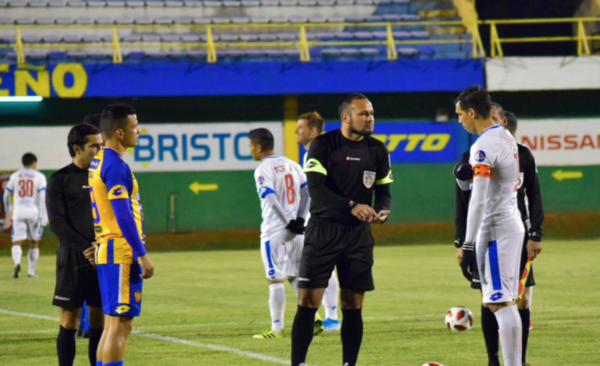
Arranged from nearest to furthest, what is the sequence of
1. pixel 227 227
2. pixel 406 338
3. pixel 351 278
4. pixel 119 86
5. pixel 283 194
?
pixel 351 278
pixel 406 338
pixel 283 194
pixel 119 86
pixel 227 227

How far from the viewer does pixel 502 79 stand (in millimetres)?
25031

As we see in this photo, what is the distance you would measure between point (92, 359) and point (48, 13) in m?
21.8

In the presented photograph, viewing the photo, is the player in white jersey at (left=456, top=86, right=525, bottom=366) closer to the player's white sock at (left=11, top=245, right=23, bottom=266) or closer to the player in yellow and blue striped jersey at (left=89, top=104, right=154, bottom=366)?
the player in yellow and blue striped jersey at (left=89, top=104, right=154, bottom=366)

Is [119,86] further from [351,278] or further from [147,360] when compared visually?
[351,278]

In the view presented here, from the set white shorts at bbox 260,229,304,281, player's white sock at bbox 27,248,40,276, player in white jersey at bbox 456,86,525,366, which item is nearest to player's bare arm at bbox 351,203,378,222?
player in white jersey at bbox 456,86,525,366

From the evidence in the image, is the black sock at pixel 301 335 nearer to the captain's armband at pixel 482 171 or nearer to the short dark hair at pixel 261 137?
the captain's armband at pixel 482 171

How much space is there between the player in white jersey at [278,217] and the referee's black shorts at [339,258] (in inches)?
112

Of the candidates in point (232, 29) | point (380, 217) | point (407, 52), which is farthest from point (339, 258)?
point (232, 29)

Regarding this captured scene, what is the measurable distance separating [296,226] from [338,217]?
9.56ft

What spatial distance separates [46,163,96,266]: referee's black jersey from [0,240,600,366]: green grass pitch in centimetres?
158

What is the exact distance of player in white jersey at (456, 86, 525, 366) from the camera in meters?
6.72

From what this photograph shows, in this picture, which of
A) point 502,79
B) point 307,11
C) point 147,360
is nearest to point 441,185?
point 502,79

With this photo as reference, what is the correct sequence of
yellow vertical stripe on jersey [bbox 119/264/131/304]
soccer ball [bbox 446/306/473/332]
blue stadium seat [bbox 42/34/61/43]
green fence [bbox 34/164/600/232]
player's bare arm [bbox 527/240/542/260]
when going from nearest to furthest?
yellow vertical stripe on jersey [bbox 119/264/131/304]
player's bare arm [bbox 527/240/542/260]
soccer ball [bbox 446/306/473/332]
green fence [bbox 34/164/600/232]
blue stadium seat [bbox 42/34/61/43]

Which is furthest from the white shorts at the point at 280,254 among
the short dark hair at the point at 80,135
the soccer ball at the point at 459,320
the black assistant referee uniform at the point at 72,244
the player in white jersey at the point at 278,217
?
the short dark hair at the point at 80,135
